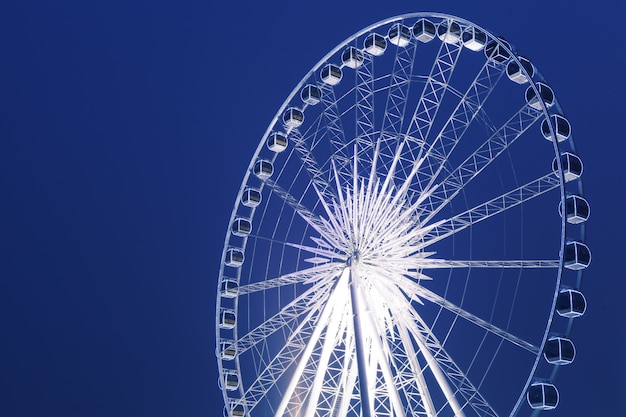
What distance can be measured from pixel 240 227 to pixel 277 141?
9.97ft

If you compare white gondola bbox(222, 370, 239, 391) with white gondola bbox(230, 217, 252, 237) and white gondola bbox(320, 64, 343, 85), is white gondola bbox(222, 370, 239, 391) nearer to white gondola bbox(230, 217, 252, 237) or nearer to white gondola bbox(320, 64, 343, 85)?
white gondola bbox(230, 217, 252, 237)

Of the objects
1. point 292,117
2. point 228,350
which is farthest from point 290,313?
point 292,117

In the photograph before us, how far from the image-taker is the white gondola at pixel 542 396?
72.3 ft

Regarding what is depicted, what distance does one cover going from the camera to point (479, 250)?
56156mm

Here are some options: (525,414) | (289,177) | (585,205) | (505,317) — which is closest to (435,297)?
(585,205)

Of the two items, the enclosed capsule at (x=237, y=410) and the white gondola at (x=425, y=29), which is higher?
the white gondola at (x=425, y=29)

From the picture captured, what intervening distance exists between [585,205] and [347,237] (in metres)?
6.37

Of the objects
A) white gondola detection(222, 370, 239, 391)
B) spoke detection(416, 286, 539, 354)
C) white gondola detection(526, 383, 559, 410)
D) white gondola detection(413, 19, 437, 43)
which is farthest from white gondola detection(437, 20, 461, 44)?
white gondola detection(222, 370, 239, 391)

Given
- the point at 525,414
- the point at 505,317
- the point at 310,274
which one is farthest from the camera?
the point at 505,317

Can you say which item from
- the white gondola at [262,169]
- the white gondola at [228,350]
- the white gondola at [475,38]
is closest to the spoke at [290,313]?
the white gondola at [228,350]

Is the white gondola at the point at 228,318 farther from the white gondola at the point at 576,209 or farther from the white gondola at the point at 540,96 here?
the white gondola at the point at 540,96

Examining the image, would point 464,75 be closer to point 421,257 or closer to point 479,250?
point 479,250

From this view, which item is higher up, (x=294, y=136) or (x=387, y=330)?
(x=294, y=136)

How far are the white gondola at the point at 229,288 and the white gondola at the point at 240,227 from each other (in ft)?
5.21
